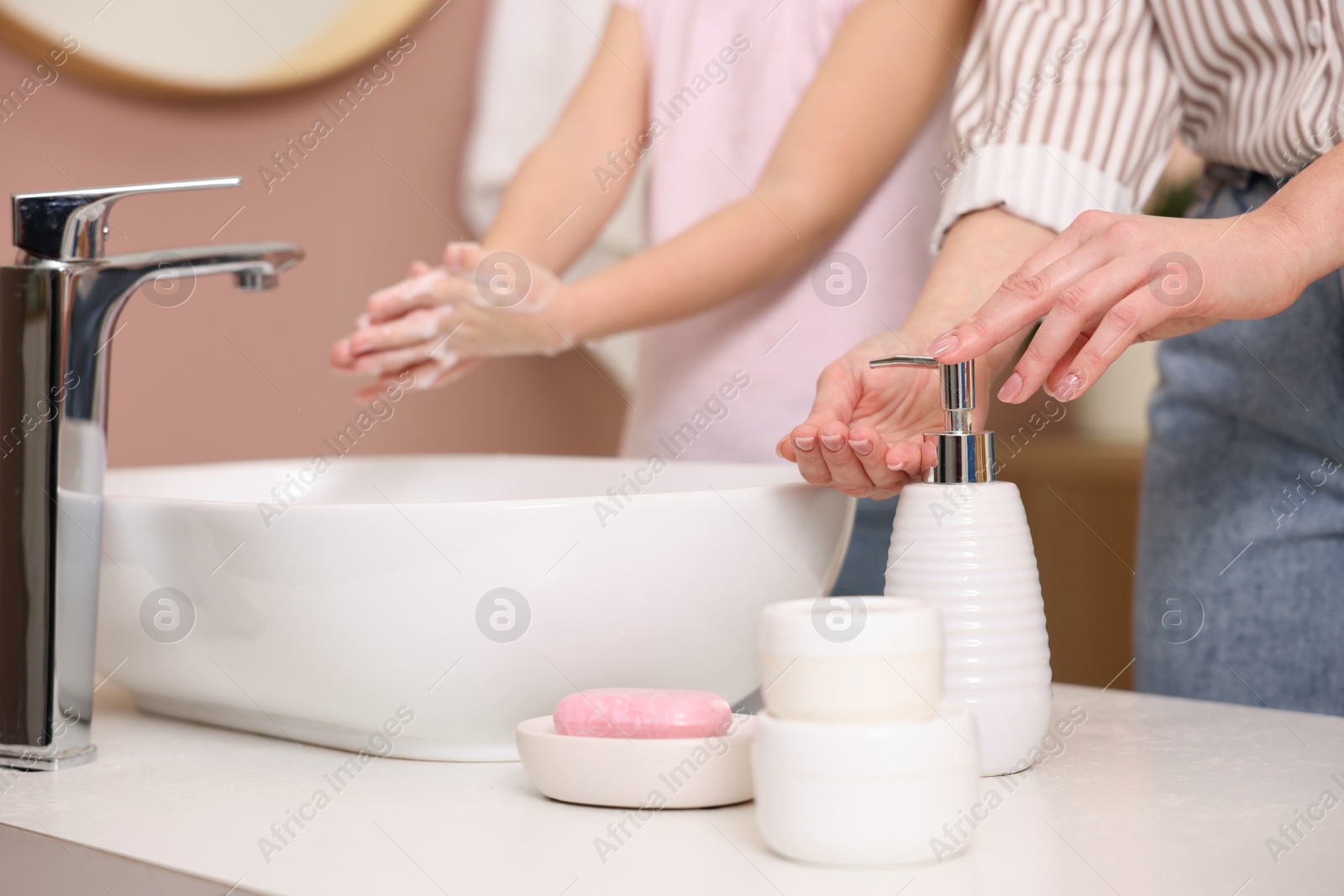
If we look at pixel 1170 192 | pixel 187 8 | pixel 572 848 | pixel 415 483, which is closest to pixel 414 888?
pixel 572 848

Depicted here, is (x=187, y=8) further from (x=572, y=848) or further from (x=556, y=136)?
(x=572, y=848)

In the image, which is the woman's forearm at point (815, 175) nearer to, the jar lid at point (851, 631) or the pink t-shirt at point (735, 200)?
the pink t-shirt at point (735, 200)

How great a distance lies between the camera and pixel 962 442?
1.66 ft

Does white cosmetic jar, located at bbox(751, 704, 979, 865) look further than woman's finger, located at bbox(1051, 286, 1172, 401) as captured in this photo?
No

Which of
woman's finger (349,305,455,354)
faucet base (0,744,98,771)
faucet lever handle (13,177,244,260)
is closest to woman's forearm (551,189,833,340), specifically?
woman's finger (349,305,455,354)

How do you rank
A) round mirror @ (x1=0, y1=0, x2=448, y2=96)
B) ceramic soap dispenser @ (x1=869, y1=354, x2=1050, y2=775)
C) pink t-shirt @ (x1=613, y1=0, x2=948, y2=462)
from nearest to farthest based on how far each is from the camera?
ceramic soap dispenser @ (x1=869, y1=354, x2=1050, y2=775) → pink t-shirt @ (x1=613, y1=0, x2=948, y2=462) → round mirror @ (x1=0, y1=0, x2=448, y2=96)

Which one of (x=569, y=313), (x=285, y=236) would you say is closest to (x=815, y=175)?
(x=569, y=313)

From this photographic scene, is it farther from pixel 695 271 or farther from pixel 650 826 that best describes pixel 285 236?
pixel 650 826

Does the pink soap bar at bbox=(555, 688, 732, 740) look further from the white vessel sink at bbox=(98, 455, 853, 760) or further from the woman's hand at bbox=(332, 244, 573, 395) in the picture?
Answer: the woman's hand at bbox=(332, 244, 573, 395)

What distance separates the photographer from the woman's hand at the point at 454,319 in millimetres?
803

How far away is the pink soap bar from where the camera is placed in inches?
18.4

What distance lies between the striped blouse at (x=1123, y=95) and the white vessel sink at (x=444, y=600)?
246 millimetres

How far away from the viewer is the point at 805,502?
1.93 ft

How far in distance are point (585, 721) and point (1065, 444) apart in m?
1.37
